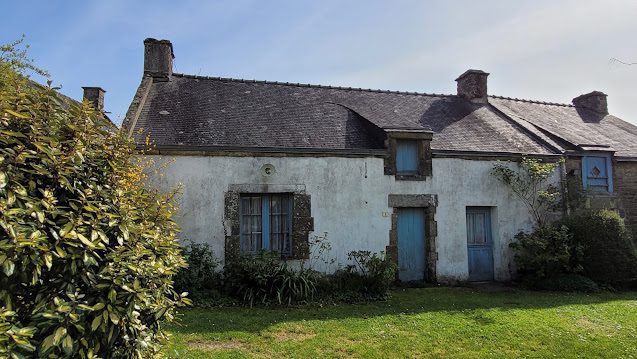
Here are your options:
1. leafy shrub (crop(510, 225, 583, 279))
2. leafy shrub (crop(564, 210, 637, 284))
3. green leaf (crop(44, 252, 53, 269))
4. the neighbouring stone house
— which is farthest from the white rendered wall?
green leaf (crop(44, 252, 53, 269))

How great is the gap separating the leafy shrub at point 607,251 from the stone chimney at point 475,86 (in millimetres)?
6707

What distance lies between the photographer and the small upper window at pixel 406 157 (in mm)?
10969

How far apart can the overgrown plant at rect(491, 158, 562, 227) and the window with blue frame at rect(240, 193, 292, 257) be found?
575cm

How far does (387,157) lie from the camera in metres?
10.8

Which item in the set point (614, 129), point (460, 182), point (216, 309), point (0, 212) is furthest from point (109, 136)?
point (614, 129)

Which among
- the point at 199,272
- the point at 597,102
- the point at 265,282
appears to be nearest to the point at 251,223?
the point at 199,272

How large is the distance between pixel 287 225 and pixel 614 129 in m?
13.5

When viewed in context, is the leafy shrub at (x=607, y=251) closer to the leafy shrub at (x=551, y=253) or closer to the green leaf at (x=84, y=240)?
the leafy shrub at (x=551, y=253)

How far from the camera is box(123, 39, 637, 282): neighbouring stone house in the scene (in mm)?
9766

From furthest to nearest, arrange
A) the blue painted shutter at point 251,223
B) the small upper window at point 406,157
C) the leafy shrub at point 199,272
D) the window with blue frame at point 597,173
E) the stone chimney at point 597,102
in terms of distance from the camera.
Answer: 1. the stone chimney at point 597,102
2. the window with blue frame at point 597,173
3. the small upper window at point 406,157
4. the blue painted shutter at point 251,223
5. the leafy shrub at point 199,272

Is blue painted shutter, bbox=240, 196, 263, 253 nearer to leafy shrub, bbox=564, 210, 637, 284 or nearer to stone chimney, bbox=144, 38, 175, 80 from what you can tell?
stone chimney, bbox=144, 38, 175, 80

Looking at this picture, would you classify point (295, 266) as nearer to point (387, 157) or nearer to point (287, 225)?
point (287, 225)

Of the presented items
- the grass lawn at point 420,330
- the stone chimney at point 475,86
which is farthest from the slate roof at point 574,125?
the grass lawn at point 420,330

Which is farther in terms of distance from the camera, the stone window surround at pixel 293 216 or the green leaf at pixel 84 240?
the stone window surround at pixel 293 216
